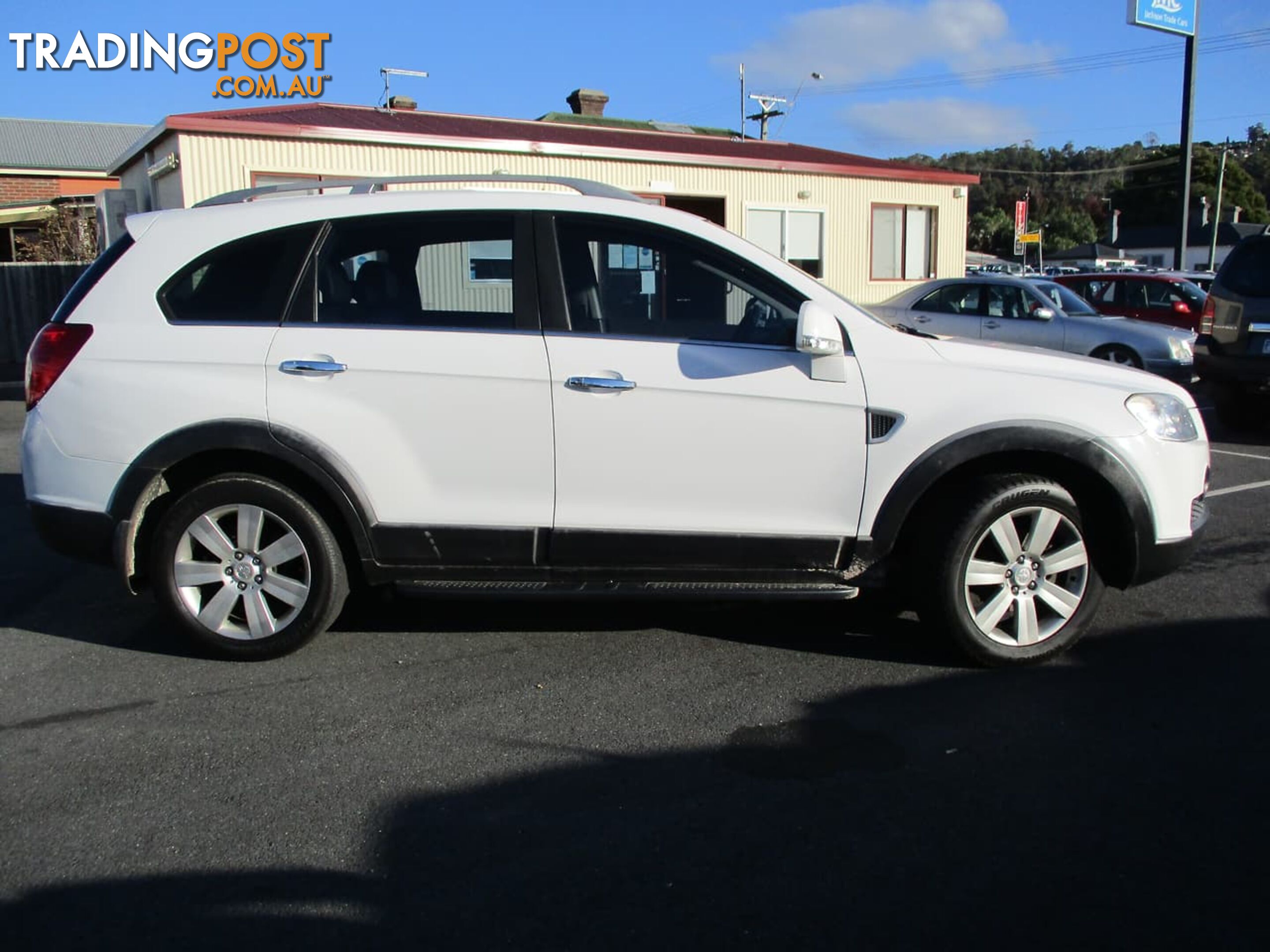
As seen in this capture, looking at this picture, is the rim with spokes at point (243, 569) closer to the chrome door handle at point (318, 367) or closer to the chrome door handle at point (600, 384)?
the chrome door handle at point (318, 367)

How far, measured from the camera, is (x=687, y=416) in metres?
4.19

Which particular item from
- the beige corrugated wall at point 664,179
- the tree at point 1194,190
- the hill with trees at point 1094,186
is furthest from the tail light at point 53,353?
the tree at point 1194,190

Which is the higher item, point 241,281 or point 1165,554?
point 241,281

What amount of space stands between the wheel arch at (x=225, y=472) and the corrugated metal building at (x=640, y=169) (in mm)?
10126

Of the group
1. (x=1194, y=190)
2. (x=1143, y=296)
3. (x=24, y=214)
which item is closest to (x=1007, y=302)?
(x=1143, y=296)

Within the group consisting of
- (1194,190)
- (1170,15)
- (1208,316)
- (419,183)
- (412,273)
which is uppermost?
(1194,190)

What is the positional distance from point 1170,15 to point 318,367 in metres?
23.1

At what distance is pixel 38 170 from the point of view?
103ft

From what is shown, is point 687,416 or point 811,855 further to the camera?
point 687,416

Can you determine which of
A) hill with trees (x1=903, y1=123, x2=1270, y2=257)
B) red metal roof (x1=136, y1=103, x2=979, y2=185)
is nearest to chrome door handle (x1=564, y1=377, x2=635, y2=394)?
red metal roof (x1=136, y1=103, x2=979, y2=185)

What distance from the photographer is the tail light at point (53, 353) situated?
14.2 feet

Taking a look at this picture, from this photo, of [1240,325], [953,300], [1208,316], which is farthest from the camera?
[953,300]

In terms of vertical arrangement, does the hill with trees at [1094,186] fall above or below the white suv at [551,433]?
above

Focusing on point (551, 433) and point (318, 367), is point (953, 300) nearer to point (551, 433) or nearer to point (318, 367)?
point (551, 433)
